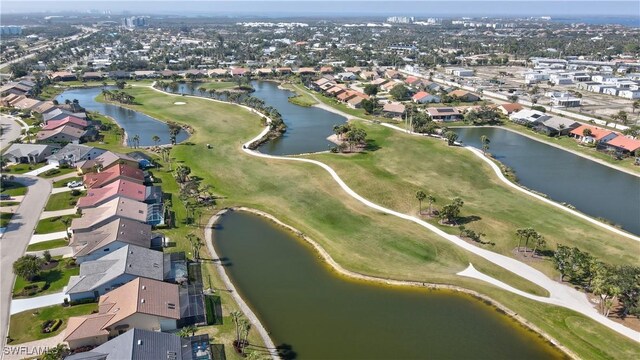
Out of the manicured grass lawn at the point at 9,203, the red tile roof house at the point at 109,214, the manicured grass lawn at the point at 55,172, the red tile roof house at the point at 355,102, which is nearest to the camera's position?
the red tile roof house at the point at 109,214

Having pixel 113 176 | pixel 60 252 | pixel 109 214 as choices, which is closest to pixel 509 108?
pixel 113 176

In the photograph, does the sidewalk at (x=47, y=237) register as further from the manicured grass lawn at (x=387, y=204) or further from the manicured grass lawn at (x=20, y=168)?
the manicured grass lawn at (x=20, y=168)

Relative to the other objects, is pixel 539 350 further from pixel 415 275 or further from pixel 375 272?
pixel 375 272

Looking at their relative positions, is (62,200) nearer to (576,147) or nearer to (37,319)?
(37,319)

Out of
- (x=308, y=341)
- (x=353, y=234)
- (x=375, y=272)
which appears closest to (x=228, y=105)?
(x=353, y=234)

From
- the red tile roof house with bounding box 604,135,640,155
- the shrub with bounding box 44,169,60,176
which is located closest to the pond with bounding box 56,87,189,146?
the shrub with bounding box 44,169,60,176

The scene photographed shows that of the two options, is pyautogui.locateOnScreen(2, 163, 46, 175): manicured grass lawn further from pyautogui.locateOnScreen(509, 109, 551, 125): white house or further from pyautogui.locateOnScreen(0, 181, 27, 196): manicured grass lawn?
pyautogui.locateOnScreen(509, 109, 551, 125): white house

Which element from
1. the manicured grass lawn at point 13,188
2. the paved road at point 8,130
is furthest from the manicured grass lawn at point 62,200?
the paved road at point 8,130
